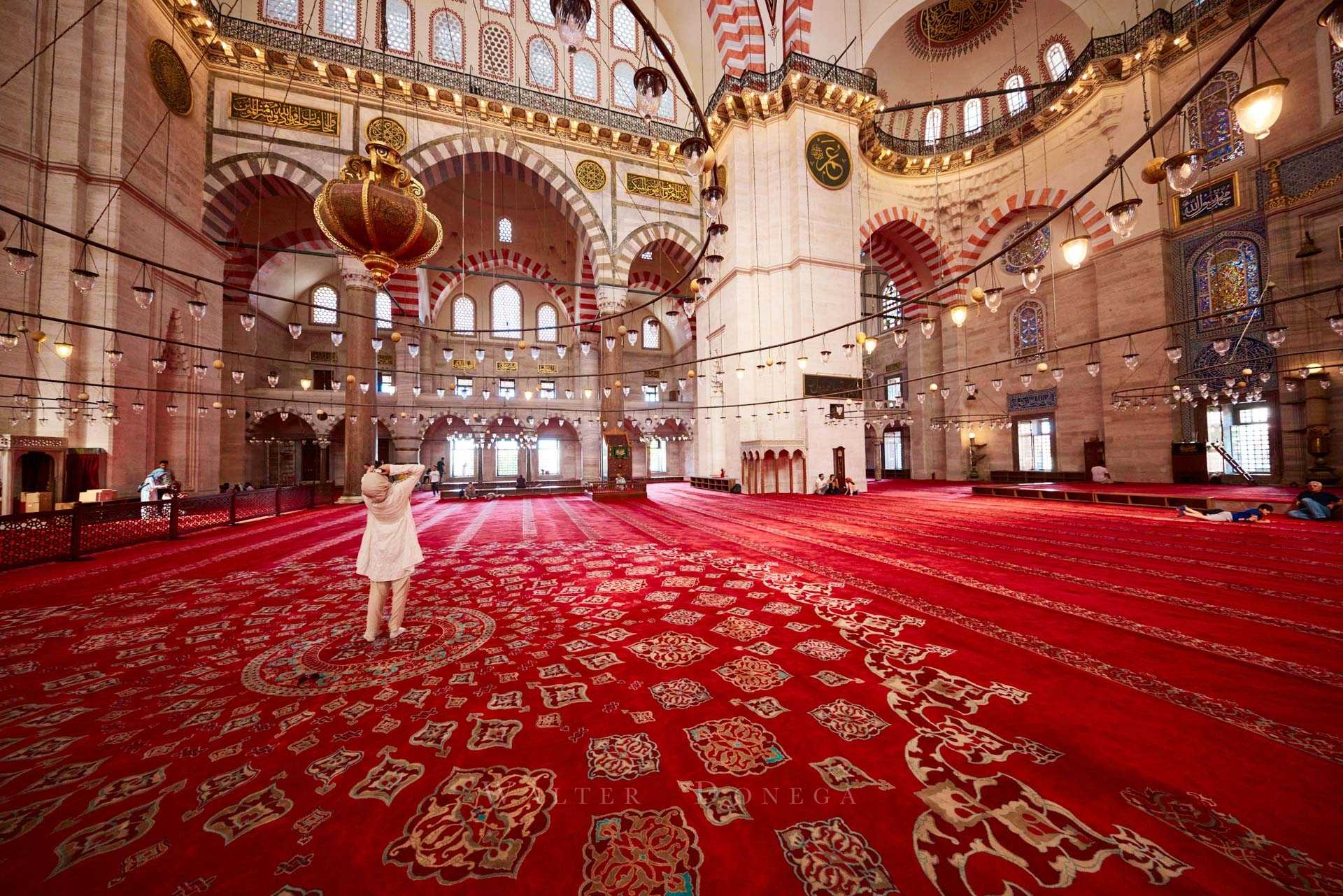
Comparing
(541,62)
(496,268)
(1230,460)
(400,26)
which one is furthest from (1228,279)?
(496,268)

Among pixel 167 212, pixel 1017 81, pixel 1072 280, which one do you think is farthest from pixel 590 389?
pixel 1017 81

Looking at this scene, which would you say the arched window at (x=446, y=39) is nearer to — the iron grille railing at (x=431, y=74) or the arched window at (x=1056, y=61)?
the iron grille railing at (x=431, y=74)

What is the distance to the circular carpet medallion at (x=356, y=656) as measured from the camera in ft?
5.96

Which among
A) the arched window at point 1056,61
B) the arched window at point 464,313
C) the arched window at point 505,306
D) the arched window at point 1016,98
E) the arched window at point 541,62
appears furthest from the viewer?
the arched window at point 505,306

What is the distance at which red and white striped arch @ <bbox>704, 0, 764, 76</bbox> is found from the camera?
33.4 ft

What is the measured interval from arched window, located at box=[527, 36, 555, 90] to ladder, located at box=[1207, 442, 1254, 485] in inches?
645

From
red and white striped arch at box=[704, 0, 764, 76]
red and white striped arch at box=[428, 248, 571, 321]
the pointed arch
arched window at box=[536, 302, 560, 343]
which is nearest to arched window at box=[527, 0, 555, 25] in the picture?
the pointed arch

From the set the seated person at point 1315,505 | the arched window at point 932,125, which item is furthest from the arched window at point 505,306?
the seated person at point 1315,505

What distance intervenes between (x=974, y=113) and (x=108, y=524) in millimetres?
18859

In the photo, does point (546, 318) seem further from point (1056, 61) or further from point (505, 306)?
point (1056, 61)

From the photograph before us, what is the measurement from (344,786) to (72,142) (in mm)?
10289

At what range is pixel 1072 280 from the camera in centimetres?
1111

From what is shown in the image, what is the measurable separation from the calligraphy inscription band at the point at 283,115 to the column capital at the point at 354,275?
2501 millimetres

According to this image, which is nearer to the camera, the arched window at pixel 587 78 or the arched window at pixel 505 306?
the arched window at pixel 587 78
